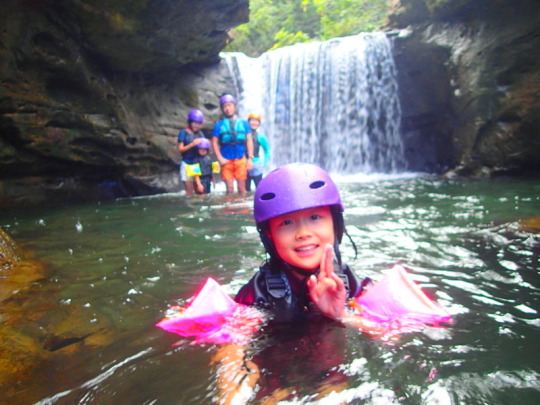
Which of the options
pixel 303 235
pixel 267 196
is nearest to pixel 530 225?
pixel 303 235

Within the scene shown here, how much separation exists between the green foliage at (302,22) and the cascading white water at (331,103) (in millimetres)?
8120

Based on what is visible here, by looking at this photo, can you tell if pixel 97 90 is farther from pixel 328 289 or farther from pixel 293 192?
pixel 328 289

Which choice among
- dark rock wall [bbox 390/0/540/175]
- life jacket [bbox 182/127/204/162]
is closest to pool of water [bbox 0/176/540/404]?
life jacket [bbox 182/127/204/162]

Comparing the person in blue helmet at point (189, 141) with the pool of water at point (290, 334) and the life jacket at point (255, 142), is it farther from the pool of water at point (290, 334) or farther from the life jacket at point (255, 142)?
the pool of water at point (290, 334)

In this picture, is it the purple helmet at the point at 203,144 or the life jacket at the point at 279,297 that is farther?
the purple helmet at the point at 203,144

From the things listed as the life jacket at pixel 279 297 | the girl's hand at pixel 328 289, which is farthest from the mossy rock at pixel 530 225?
the girl's hand at pixel 328 289

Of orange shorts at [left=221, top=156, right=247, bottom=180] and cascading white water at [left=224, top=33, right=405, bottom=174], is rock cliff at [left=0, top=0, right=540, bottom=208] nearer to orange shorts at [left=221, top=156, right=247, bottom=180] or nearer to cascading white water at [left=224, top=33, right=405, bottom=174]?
cascading white water at [left=224, top=33, right=405, bottom=174]

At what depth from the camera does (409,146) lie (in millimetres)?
13367

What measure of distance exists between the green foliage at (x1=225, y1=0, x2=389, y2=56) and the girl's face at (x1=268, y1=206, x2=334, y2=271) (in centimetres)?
2033

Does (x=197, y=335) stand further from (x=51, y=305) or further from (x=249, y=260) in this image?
(x=249, y=260)

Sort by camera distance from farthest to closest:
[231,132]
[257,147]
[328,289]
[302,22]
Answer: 1. [302,22]
2. [257,147]
3. [231,132]
4. [328,289]

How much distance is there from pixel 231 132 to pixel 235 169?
2.80 ft

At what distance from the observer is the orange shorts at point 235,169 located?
914cm

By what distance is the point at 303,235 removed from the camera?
2.19 metres
